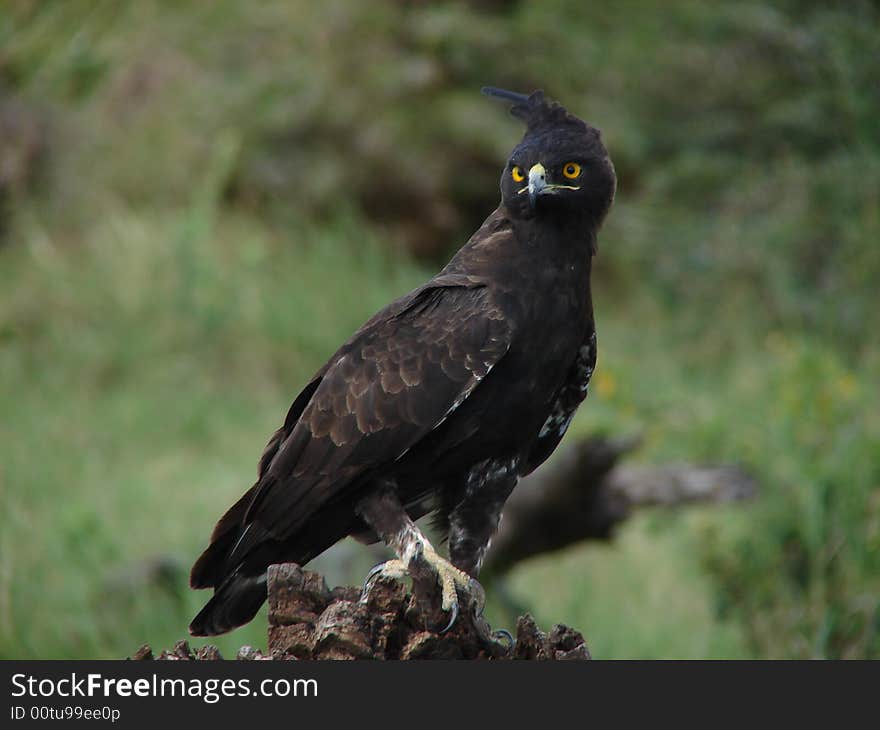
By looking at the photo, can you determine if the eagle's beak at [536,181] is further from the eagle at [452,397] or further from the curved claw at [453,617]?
the curved claw at [453,617]

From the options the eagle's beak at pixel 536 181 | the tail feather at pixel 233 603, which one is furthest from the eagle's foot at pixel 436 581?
the eagle's beak at pixel 536 181

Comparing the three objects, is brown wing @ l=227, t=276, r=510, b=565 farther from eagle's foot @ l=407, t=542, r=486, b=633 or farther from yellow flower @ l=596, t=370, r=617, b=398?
yellow flower @ l=596, t=370, r=617, b=398

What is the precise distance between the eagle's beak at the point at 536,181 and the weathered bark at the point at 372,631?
44.1 inches

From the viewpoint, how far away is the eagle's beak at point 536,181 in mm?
3463

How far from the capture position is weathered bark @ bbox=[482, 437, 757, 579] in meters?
5.55

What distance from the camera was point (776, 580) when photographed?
5.24 metres

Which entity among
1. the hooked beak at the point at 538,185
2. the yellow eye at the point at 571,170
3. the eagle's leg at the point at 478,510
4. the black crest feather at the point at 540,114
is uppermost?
the black crest feather at the point at 540,114

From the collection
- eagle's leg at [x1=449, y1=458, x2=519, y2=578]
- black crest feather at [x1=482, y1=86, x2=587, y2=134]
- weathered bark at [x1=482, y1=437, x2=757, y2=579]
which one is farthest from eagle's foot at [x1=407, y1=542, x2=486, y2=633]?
weathered bark at [x1=482, y1=437, x2=757, y2=579]

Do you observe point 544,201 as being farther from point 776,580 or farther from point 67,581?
point 67,581

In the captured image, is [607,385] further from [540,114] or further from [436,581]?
[436,581]

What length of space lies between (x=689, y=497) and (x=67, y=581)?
111 inches

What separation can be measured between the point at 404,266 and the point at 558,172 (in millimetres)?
6834

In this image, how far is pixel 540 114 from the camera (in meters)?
3.67

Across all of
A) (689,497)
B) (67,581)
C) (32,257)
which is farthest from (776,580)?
(32,257)
